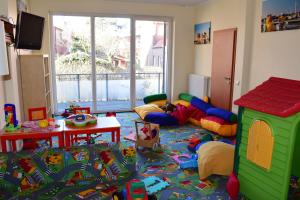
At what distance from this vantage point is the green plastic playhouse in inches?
81.0

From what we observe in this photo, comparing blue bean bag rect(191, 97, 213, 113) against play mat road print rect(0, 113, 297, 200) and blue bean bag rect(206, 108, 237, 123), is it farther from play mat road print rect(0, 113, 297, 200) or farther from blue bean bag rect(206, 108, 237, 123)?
play mat road print rect(0, 113, 297, 200)

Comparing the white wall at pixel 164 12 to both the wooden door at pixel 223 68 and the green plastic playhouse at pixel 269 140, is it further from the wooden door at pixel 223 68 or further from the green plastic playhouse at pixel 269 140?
the green plastic playhouse at pixel 269 140

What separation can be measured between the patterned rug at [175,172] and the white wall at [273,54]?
4.26 ft

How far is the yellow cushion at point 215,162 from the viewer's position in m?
2.85

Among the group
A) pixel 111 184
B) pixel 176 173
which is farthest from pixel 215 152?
pixel 111 184

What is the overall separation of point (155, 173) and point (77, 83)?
358 cm

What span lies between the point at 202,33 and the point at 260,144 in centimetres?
386

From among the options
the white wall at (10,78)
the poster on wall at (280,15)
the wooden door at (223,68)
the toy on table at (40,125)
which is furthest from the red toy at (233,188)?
the white wall at (10,78)

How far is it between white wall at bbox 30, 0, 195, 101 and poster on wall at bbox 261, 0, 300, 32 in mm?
2340

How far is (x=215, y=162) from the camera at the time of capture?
9.43 feet

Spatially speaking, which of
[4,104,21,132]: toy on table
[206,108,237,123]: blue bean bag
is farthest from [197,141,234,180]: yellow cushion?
[4,104,21,132]: toy on table

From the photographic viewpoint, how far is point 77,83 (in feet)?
19.2

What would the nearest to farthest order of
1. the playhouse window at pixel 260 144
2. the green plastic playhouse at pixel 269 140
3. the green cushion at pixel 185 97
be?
the green plastic playhouse at pixel 269 140, the playhouse window at pixel 260 144, the green cushion at pixel 185 97

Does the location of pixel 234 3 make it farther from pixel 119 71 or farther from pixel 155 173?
pixel 155 173
